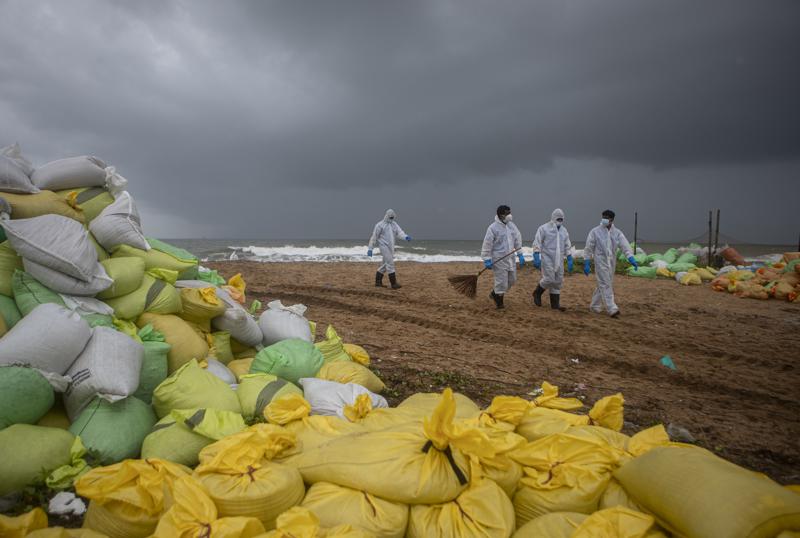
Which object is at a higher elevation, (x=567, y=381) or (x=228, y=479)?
(x=228, y=479)

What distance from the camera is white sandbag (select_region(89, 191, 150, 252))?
306 cm

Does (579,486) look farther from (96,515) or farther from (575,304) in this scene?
(575,304)

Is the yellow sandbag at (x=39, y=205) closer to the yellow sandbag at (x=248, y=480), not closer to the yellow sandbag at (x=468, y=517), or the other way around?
the yellow sandbag at (x=248, y=480)

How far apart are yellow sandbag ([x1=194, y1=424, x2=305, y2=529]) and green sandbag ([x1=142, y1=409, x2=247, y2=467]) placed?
0.35 m

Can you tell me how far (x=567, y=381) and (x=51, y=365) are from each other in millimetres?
3859

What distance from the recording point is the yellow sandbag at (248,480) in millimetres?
1454

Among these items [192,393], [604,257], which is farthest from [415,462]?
[604,257]

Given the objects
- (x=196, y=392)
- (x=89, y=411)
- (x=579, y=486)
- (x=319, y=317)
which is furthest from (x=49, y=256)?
(x=319, y=317)

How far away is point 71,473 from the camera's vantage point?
1903 millimetres

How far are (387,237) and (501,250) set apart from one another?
332cm

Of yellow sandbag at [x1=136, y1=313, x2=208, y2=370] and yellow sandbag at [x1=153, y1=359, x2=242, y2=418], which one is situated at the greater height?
yellow sandbag at [x1=136, y1=313, x2=208, y2=370]

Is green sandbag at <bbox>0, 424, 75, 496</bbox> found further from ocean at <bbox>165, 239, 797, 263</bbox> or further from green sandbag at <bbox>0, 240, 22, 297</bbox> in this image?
ocean at <bbox>165, 239, 797, 263</bbox>

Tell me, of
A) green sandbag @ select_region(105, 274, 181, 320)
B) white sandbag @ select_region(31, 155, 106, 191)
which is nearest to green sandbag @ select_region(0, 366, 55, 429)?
green sandbag @ select_region(105, 274, 181, 320)

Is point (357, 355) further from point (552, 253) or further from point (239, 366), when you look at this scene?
point (552, 253)
